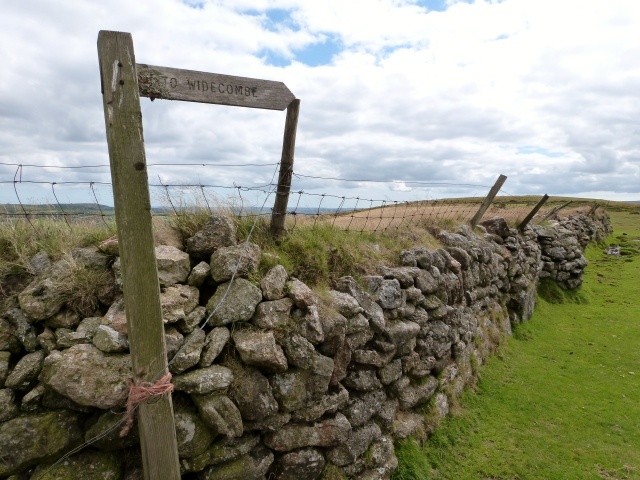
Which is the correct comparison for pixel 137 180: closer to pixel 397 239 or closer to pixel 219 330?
pixel 219 330

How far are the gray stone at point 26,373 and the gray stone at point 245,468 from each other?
2005mm

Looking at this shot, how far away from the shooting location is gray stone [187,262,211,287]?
5.18 metres

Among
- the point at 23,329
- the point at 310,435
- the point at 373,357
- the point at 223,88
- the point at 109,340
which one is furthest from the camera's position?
the point at 373,357

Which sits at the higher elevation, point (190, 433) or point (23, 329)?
point (23, 329)

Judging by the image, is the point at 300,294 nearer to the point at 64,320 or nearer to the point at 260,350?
the point at 260,350

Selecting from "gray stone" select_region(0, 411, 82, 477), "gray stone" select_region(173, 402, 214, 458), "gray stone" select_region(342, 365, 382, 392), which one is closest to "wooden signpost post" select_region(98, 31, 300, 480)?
"gray stone" select_region(173, 402, 214, 458)

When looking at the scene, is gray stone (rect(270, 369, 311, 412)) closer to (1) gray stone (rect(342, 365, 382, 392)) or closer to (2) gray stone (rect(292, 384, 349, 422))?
(2) gray stone (rect(292, 384, 349, 422))

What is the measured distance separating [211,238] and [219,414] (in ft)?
7.09

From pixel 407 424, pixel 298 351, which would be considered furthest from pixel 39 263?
pixel 407 424


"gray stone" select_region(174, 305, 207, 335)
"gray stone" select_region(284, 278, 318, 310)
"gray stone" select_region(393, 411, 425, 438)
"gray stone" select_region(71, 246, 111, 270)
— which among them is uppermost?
"gray stone" select_region(71, 246, 111, 270)

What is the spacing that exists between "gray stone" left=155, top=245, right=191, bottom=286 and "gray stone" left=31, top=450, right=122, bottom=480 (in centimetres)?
183

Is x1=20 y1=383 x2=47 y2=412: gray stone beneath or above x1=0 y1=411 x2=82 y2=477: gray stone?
above

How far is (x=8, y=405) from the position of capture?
406 cm

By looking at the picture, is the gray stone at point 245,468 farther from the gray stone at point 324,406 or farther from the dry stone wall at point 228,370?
the gray stone at point 324,406
